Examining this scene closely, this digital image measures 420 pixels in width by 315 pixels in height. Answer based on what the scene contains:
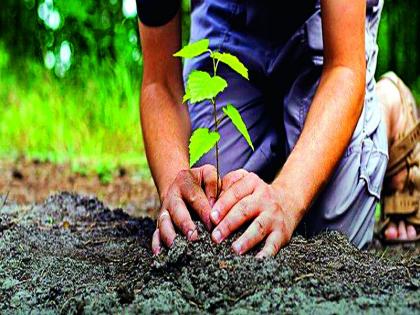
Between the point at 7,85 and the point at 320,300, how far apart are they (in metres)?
4.58

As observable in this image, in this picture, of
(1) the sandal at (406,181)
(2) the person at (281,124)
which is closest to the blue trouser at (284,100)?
(2) the person at (281,124)

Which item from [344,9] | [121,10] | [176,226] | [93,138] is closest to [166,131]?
[176,226]

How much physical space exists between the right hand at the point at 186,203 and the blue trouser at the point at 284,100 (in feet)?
1.79

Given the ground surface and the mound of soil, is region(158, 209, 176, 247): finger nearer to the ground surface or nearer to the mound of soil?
the mound of soil

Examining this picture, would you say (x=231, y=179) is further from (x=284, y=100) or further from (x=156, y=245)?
(x=284, y=100)

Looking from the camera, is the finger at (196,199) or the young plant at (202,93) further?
the finger at (196,199)

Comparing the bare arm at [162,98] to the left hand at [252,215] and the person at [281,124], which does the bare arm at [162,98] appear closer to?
the person at [281,124]

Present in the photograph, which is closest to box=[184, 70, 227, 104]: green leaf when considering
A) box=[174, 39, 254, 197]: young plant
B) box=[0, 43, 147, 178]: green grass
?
box=[174, 39, 254, 197]: young plant

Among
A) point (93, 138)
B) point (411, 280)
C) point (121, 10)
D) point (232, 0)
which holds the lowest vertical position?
point (93, 138)

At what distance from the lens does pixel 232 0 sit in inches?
102

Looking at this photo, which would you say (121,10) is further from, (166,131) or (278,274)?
(278,274)

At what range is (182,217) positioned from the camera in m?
1.73

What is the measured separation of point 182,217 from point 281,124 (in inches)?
39.9

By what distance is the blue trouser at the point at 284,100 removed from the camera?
7.66ft
